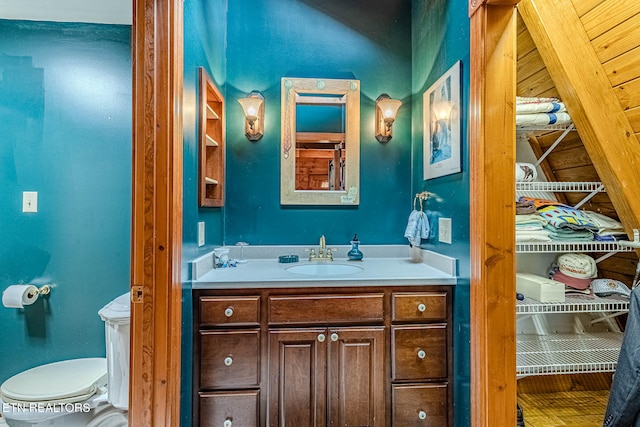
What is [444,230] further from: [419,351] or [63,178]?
[63,178]

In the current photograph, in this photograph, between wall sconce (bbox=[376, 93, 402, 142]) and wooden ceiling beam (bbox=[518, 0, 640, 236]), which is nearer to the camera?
wooden ceiling beam (bbox=[518, 0, 640, 236])

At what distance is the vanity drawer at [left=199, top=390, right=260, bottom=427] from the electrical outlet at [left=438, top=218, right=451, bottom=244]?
3.81 ft

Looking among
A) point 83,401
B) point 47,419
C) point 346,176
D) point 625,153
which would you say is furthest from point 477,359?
point 47,419

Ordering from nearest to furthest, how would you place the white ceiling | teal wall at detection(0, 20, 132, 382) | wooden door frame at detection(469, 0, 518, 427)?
wooden door frame at detection(469, 0, 518, 427)
the white ceiling
teal wall at detection(0, 20, 132, 382)

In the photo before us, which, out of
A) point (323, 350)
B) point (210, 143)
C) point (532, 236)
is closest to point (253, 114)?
point (210, 143)

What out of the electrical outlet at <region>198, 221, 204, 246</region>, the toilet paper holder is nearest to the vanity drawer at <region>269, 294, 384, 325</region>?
the electrical outlet at <region>198, 221, 204, 246</region>

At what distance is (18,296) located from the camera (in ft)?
5.71

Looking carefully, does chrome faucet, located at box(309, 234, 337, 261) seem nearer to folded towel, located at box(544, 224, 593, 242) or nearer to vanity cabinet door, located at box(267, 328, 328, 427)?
vanity cabinet door, located at box(267, 328, 328, 427)

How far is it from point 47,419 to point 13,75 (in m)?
1.93

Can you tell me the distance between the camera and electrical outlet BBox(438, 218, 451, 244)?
59.8 inches

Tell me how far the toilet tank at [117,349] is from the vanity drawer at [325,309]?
0.66 meters

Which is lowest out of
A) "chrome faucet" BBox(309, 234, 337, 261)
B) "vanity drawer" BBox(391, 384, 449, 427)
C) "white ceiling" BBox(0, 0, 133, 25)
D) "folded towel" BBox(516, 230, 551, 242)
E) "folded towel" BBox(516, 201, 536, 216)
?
"vanity drawer" BBox(391, 384, 449, 427)

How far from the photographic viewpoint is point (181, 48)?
1159 millimetres

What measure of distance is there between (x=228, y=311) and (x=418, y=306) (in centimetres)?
89
